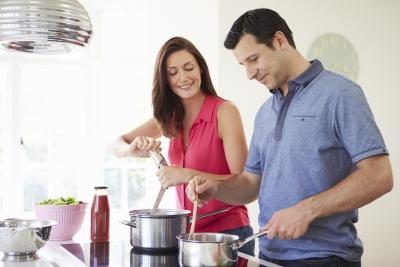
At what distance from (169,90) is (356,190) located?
41.8 inches

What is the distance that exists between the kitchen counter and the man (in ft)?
0.50

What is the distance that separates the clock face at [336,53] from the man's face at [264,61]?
2.90m

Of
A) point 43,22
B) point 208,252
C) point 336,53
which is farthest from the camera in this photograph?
point 336,53

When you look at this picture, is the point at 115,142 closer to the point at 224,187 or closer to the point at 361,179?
the point at 224,187

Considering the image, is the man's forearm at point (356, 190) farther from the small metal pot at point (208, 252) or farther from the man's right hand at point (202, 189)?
the man's right hand at point (202, 189)

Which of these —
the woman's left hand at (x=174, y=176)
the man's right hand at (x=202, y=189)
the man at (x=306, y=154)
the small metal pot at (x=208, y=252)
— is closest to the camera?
the small metal pot at (x=208, y=252)

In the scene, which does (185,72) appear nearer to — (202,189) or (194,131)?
(194,131)

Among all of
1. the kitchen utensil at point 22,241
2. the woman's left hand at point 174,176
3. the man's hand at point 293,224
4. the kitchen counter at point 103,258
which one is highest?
the woman's left hand at point 174,176

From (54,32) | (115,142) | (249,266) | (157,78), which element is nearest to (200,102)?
(157,78)

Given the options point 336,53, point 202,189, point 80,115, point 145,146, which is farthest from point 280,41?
point 80,115

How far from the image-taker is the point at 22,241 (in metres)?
1.95

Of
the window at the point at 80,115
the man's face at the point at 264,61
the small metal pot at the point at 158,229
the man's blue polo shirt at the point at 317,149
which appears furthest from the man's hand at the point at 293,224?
the window at the point at 80,115

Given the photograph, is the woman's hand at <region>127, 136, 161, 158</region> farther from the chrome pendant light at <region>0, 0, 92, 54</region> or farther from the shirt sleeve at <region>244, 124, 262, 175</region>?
the chrome pendant light at <region>0, 0, 92, 54</region>

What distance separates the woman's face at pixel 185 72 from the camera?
95.2 inches
